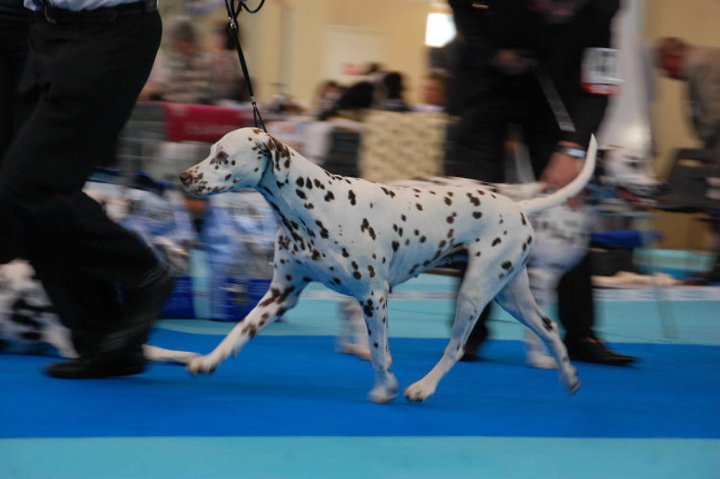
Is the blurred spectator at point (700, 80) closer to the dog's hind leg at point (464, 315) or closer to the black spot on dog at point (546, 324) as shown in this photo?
the black spot on dog at point (546, 324)

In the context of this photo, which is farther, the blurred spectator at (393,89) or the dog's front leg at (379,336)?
the blurred spectator at (393,89)

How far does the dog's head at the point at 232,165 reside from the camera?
10.8 ft

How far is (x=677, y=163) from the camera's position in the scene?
9.15 m

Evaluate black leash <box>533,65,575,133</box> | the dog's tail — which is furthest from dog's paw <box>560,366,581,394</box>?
black leash <box>533,65,575,133</box>

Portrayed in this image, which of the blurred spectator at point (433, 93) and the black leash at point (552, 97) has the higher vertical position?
the black leash at point (552, 97)

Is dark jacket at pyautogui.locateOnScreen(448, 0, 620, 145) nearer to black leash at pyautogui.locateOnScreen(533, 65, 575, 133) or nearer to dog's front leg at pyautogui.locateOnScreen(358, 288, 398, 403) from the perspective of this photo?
black leash at pyautogui.locateOnScreen(533, 65, 575, 133)

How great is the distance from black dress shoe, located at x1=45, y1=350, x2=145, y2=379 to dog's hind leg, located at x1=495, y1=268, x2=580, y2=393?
129 cm

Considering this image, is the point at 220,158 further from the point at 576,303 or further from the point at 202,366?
the point at 576,303

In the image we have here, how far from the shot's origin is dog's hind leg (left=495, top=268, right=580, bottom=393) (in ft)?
12.7

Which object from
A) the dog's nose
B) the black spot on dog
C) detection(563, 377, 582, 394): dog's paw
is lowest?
detection(563, 377, 582, 394): dog's paw

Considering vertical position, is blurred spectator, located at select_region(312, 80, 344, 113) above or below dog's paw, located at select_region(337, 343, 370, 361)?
below

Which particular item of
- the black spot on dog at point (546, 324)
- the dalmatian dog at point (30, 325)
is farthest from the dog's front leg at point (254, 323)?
the black spot on dog at point (546, 324)

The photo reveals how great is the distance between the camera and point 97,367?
373 centimetres

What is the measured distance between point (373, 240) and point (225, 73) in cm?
683
